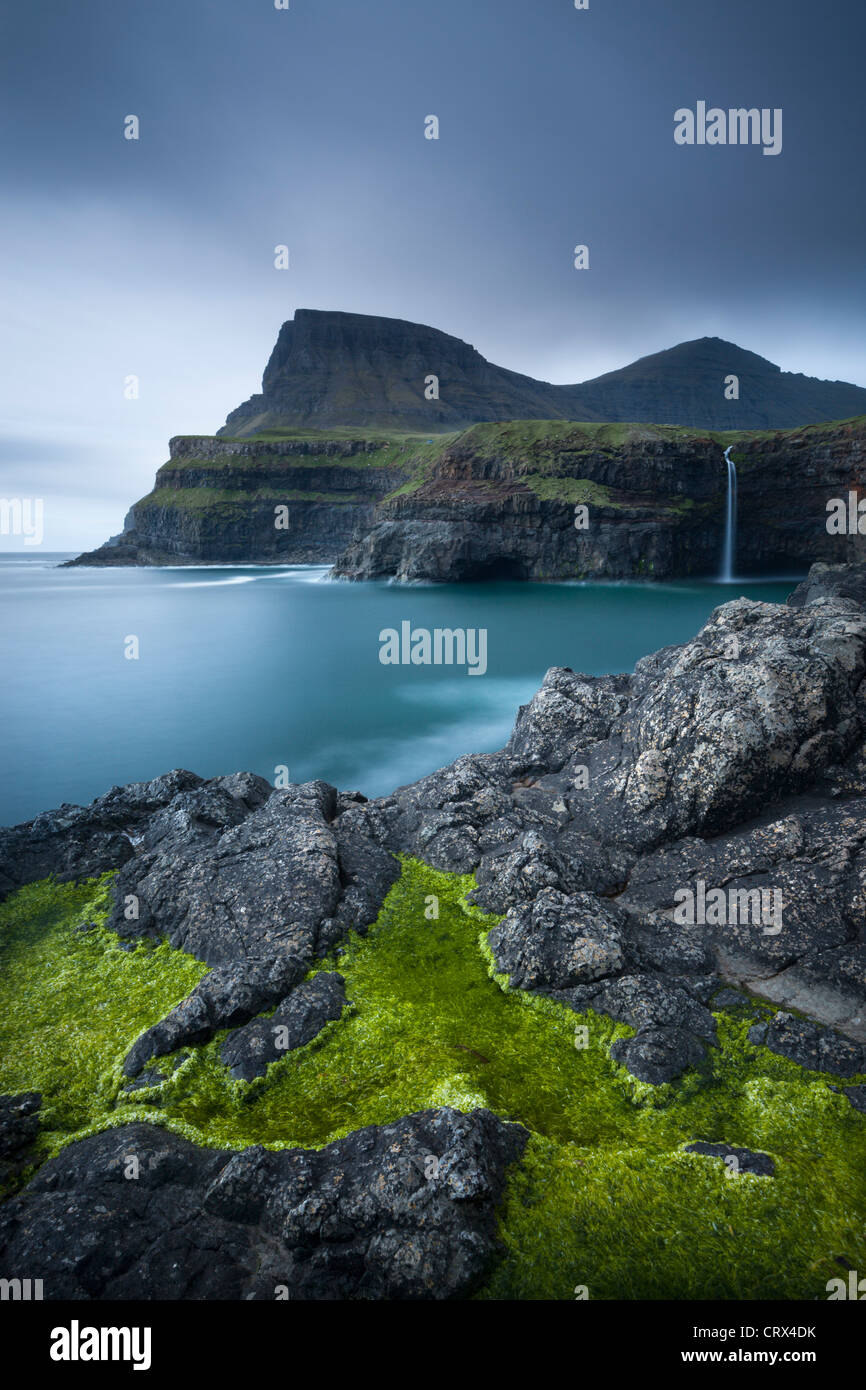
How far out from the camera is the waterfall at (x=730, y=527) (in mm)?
73688

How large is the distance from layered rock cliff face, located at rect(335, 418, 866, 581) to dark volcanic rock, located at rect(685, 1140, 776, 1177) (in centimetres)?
7030

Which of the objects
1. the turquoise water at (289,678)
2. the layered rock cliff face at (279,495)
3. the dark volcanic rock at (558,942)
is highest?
the layered rock cliff face at (279,495)

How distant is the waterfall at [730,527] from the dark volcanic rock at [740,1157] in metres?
78.5

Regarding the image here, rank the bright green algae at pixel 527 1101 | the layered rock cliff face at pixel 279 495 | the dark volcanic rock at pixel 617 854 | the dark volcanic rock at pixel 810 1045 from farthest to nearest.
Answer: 1. the layered rock cliff face at pixel 279 495
2. the dark volcanic rock at pixel 617 854
3. the dark volcanic rock at pixel 810 1045
4. the bright green algae at pixel 527 1101

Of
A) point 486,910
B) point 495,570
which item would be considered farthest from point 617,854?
point 495,570

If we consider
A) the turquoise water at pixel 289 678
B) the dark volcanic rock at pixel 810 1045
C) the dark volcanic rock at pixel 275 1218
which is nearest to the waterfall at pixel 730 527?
the turquoise water at pixel 289 678

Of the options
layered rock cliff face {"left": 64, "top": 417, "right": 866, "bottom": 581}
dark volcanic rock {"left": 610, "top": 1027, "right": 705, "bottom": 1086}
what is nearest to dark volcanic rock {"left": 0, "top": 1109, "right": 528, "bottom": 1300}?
dark volcanic rock {"left": 610, "top": 1027, "right": 705, "bottom": 1086}

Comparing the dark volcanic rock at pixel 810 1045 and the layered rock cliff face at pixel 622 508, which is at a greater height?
the layered rock cliff face at pixel 622 508

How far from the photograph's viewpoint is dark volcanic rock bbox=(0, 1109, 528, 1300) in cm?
433

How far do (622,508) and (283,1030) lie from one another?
75364 millimetres

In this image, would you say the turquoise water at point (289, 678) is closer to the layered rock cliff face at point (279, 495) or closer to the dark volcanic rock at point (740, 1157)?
the dark volcanic rock at point (740, 1157)

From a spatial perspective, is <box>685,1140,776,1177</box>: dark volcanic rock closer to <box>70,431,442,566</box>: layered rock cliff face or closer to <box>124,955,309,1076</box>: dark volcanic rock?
<box>124,955,309,1076</box>: dark volcanic rock

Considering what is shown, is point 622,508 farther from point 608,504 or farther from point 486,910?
point 486,910

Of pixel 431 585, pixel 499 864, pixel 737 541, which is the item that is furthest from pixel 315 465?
pixel 499 864
